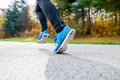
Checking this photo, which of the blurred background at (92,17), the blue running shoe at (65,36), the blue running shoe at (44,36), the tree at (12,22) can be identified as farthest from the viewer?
the tree at (12,22)

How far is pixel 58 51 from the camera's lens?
2.88 m

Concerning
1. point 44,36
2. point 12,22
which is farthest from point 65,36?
point 12,22

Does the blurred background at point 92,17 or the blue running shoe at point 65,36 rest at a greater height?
the blue running shoe at point 65,36

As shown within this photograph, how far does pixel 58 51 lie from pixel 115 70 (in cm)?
114

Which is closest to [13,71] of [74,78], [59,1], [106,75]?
[74,78]

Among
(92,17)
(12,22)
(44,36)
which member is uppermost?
(44,36)

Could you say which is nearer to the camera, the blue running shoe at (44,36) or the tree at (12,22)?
the blue running shoe at (44,36)

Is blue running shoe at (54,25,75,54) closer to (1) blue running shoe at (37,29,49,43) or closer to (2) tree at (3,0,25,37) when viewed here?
(1) blue running shoe at (37,29,49,43)

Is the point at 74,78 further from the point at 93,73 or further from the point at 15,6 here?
the point at 15,6

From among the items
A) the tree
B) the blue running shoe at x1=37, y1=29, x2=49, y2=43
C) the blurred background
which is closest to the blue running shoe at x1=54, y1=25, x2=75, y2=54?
the blue running shoe at x1=37, y1=29, x2=49, y2=43

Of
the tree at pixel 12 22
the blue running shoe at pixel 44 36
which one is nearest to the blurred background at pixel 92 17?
the blue running shoe at pixel 44 36

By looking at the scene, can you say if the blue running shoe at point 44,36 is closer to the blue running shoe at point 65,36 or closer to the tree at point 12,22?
the blue running shoe at point 65,36

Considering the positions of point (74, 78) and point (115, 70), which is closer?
point (74, 78)

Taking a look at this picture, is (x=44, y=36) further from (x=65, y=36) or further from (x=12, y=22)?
(x=12, y=22)
